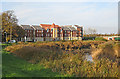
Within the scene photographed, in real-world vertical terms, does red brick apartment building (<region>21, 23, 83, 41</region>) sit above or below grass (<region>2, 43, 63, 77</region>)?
above

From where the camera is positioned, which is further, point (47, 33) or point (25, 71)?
point (47, 33)

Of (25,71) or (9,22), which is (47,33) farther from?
(25,71)

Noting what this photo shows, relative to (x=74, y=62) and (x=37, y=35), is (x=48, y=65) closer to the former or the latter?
(x=74, y=62)

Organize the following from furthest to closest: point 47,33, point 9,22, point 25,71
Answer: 1. point 47,33
2. point 9,22
3. point 25,71

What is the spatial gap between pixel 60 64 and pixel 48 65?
2.88 ft

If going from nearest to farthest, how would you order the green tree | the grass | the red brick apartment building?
the grass, the green tree, the red brick apartment building

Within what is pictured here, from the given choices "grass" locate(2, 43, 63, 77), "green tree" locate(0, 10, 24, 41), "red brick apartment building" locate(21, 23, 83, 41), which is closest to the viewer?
"grass" locate(2, 43, 63, 77)

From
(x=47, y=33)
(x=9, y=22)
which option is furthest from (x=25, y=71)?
(x=47, y=33)

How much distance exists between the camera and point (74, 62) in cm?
1023

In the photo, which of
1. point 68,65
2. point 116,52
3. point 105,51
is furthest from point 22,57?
point 116,52

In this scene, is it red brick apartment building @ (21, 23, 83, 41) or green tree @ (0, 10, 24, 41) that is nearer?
green tree @ (0, 10, 24, 41)

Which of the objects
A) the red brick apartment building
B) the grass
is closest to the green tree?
the red brick apartment building

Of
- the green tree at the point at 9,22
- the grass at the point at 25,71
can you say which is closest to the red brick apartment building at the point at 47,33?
the green tree at the point at 9,22

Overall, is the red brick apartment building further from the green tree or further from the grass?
the grass
